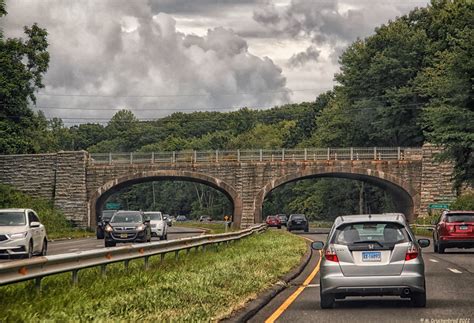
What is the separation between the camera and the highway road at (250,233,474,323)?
46.0 ft

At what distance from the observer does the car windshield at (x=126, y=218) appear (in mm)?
39719

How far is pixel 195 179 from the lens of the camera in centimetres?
8062

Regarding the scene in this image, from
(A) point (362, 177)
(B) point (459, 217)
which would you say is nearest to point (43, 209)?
(A) point (362, 177)

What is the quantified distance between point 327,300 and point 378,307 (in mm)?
848

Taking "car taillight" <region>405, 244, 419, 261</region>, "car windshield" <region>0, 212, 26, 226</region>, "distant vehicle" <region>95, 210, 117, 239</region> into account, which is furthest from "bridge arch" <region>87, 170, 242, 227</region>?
"car taillight" <region>405, 244, 419, 261</region>

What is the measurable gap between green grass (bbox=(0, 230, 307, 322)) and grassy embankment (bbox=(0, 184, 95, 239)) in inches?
1849

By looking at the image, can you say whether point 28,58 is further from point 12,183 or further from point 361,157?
point 361,157

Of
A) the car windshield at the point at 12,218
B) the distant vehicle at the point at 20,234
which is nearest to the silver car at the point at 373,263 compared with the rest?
the distant vehicle at the point at 20,234

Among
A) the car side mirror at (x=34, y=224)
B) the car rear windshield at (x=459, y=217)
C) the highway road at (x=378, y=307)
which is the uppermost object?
the car rear windshield at (x=459, y=217)

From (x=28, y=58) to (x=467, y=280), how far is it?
66978mm

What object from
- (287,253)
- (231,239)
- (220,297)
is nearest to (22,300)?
(220,297)

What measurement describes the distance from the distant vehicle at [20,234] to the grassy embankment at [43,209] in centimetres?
3661

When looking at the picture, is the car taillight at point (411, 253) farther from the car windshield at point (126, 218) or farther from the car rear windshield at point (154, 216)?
the car rear windshield at point (154, 216)

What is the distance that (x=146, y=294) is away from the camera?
14461 mm
